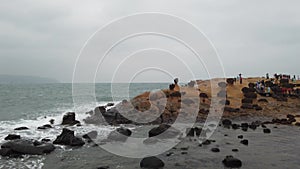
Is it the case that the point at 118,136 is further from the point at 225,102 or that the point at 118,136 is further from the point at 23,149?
the point at 225,102

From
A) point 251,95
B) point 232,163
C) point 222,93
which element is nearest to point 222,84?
point 222,93

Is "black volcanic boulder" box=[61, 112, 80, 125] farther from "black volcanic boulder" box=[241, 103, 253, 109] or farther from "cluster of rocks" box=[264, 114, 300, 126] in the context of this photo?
"cluster of rocks" box=[264, 114, 300, 126]

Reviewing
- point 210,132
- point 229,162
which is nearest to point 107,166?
point 229,162

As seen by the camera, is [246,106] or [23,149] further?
[246,106]

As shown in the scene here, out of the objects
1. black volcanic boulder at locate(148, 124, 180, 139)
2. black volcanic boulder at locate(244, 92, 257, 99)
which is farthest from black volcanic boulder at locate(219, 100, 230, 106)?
black volcanic boulder at locate(148, 124, 180, 139)

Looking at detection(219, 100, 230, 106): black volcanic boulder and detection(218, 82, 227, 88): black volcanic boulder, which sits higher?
detection(218, 82, 227, 88): black volcanic boulder

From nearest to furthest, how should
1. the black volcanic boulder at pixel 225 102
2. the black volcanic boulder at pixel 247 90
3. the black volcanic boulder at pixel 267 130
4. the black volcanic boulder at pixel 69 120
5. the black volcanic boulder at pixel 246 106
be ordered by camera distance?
1. the black volcanic boulder at pixel 267 130
2. the black volcanic boulder at pixel 69 120
3. the black volcanic boulder at pixel 246 106
4. the black volcanic boulder at pixel 225 102
5. the black volcanic boulder at pixel 247 90

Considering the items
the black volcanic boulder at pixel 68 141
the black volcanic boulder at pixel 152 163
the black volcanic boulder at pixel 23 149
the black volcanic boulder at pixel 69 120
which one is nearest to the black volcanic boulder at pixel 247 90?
the black volcanic boulder at pixel 69 120

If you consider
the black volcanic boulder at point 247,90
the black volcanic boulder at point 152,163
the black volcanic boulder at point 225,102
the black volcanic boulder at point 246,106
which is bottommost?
the black volcanic boulder at point 152,163

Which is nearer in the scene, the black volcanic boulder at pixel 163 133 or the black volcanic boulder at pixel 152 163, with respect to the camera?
the black volcanic boulder at pixel 152 163

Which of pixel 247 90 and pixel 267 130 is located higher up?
pixel 247 90

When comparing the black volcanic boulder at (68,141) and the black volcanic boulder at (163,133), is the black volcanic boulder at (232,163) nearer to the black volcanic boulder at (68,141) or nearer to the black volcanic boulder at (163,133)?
the black volcanic boulder at (163,133)

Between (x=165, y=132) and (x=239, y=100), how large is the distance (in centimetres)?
1956

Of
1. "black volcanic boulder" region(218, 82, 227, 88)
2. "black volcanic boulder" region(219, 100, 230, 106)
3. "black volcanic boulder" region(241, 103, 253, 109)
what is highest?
"black volcanic boulder" region(218, 82, 227, 88)
